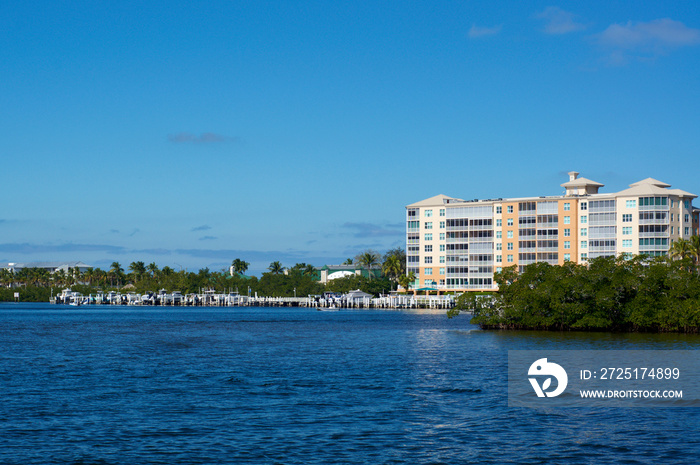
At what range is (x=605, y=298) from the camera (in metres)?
80.1

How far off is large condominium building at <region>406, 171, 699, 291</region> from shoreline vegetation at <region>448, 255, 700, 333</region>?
86.6 metres

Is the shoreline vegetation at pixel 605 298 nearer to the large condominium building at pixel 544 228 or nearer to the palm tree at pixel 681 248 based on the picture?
the palm tree at pixel 681 248

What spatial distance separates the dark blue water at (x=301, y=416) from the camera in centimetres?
2780

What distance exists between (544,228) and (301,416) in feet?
505

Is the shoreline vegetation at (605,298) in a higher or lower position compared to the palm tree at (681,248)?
lower

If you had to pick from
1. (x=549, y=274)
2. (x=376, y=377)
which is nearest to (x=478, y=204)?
(x=549, y=274)

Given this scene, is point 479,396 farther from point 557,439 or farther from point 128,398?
point 128,398

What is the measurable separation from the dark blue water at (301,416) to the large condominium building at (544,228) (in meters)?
121

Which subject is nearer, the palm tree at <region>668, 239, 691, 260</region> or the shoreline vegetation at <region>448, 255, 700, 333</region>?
the shoreline vegetation at <region>448, 255, 700, 333</region>

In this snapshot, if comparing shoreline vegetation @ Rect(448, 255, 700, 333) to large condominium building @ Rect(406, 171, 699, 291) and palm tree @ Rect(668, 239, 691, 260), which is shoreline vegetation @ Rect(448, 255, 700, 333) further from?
large condominium building @ Rect(406, 171, 699, 291)

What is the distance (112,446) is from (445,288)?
17077 centimetres

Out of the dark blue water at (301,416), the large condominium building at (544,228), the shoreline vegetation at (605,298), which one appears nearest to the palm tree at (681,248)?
the large condominium building at (544,228)

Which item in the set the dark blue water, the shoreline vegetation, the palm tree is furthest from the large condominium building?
the dark blue water

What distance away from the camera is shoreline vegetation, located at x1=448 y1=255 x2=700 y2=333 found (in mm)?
78625
